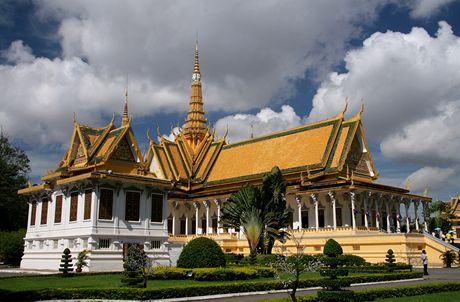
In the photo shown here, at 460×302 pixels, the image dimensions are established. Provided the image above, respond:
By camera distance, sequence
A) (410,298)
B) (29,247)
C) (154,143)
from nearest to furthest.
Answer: (410,298)
(29,247)
(154,143)

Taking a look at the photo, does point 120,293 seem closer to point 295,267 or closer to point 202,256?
point 295,267

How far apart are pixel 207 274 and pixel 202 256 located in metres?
2.40

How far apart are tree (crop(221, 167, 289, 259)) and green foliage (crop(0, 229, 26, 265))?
18.6m

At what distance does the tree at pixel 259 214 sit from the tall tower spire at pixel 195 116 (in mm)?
31008

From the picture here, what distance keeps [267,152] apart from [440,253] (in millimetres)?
19986

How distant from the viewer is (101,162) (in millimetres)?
30609

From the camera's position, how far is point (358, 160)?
4269 centimetres

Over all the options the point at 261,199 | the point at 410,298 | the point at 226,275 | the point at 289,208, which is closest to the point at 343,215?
the point at 289,208

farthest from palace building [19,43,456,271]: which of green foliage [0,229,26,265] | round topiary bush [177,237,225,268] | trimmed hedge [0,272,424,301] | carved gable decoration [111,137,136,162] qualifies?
trimmed hedge [0,272,424,301]

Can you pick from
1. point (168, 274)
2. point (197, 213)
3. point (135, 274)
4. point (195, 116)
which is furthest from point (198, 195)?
point (135, 274)

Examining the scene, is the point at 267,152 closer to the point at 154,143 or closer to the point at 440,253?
the point at 154,143

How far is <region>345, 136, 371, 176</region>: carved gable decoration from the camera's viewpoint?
41700 millimetres

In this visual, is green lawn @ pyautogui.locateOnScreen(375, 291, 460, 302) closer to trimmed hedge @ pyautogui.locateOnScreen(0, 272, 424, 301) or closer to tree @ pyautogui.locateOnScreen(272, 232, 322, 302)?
tree @ pyautogui.locateOnScreen(272, 232, 322, 302)

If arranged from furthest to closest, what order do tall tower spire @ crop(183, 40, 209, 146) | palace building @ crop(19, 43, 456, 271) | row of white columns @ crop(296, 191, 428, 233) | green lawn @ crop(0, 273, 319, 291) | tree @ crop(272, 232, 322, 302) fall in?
tall tower spire @ crop(183, 40, 209, 146)
row of white columns @ crop(296, 191, 428, 233)
palace building @ crop(19, 43, 456, 271)
green lawn @ crop(0, 273, 319, 291)
tree @ crop(272, 232, 322, 302)
